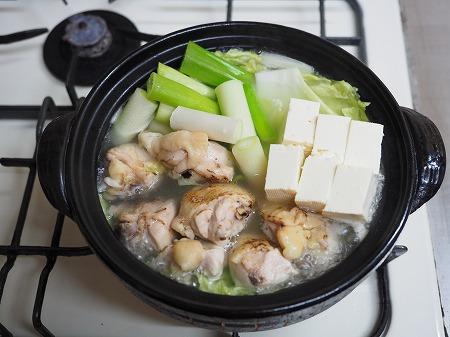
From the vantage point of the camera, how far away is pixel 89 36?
144 centimetres

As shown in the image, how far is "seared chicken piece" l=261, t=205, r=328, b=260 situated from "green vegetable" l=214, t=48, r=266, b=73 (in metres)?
0.36

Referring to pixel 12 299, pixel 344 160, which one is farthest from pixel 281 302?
pixel 12 299

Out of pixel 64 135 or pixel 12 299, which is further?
pixel 12 299

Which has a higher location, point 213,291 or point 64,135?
point 64,135

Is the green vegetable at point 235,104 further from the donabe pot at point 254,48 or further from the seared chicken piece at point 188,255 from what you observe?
the seared chicken piece at point 188,255

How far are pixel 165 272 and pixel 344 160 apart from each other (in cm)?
40

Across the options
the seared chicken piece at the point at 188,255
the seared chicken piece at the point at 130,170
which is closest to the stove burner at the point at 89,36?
the seared chicken piece at the point at 130,170

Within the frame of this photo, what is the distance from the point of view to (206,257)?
93cm

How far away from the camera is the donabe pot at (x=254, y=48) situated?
84cm

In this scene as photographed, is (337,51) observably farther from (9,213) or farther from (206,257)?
(9,213)

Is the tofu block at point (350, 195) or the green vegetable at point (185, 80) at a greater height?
the green vegetable at point (185, 80)

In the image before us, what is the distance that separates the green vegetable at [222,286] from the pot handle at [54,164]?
29 cm

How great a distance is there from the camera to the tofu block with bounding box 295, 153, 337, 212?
95 cm

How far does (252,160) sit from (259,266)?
23cm
